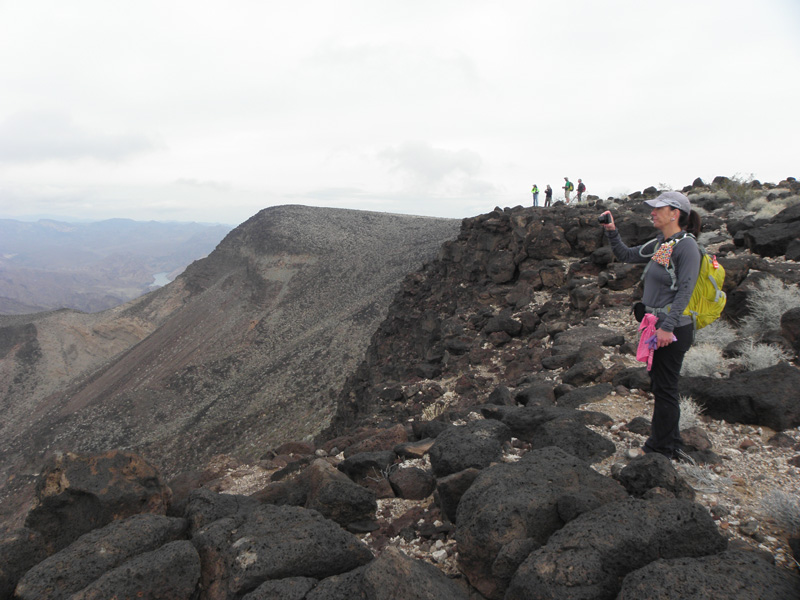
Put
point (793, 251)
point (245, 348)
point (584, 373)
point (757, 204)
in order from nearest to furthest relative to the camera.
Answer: point (584, 373) < point (793, 251) < point (757, 204) < point (245, 348)

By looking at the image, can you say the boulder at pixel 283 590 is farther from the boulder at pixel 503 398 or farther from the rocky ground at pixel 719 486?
the boulder at pixel 503 398

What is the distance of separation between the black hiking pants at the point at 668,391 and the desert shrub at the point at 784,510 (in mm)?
777

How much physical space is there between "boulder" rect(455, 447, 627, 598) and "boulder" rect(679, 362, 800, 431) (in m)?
2.13

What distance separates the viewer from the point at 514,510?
8.50ft

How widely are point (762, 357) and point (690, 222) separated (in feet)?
8.57

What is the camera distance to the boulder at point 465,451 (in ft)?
12.7

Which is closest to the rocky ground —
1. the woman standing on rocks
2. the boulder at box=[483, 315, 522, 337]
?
the woman standing on rocks

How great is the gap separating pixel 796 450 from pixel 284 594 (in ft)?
12.5

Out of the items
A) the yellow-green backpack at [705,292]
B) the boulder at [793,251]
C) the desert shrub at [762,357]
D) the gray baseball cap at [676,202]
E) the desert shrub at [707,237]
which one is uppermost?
the desert shrub at [707,237]

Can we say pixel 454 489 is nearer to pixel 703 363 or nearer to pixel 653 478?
pixel 653 478

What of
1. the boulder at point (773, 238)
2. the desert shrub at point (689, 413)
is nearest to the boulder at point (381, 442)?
the desert shrub at point (689, 413)

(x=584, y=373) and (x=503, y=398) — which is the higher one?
(x=584, y=373)

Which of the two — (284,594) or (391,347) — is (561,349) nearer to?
(284,594)

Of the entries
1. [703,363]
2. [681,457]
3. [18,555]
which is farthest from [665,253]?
[18,555]
